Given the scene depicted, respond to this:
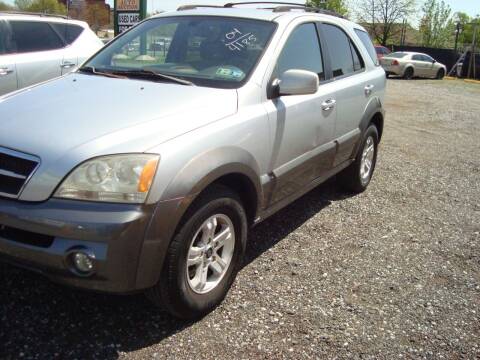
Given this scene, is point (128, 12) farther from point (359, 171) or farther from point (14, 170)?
point (14, 170)

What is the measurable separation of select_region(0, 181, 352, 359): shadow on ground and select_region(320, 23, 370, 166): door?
2.45m

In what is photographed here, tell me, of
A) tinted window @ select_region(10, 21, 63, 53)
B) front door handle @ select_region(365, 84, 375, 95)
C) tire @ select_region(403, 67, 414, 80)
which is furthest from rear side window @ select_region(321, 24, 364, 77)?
tire @ select_region(403, 67, 414, 80)

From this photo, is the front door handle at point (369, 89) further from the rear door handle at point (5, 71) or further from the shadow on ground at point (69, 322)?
the rear door handle at point (5, 71)

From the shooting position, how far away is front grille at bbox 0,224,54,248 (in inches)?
95.9

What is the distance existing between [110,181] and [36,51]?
5.19 m

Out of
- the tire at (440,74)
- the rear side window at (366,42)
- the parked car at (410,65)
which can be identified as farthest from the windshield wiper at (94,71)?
the tire at (440,74)

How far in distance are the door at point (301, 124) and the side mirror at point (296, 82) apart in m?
0.09

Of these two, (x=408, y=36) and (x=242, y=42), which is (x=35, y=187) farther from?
(x=408, y=36)

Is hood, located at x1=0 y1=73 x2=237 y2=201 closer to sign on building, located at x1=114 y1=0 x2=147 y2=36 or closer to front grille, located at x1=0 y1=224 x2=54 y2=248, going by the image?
front grille, located at x1=0 y1=224 x2=54 y2=248

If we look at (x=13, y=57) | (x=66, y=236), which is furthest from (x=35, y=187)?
(x=13, y=57)

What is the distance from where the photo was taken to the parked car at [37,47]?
6.48 m

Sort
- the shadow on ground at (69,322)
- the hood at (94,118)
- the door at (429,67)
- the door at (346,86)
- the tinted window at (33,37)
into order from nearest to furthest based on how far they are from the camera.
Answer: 1. the hood at (94,118)
2. the shadow on ground at (69,322)
3. the door at (346,86)
4. the tinted window at (33,37)
5. the door at (429,67)

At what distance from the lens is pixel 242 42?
360 cm

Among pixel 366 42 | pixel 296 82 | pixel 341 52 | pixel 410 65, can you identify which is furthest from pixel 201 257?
pixel 410 65
